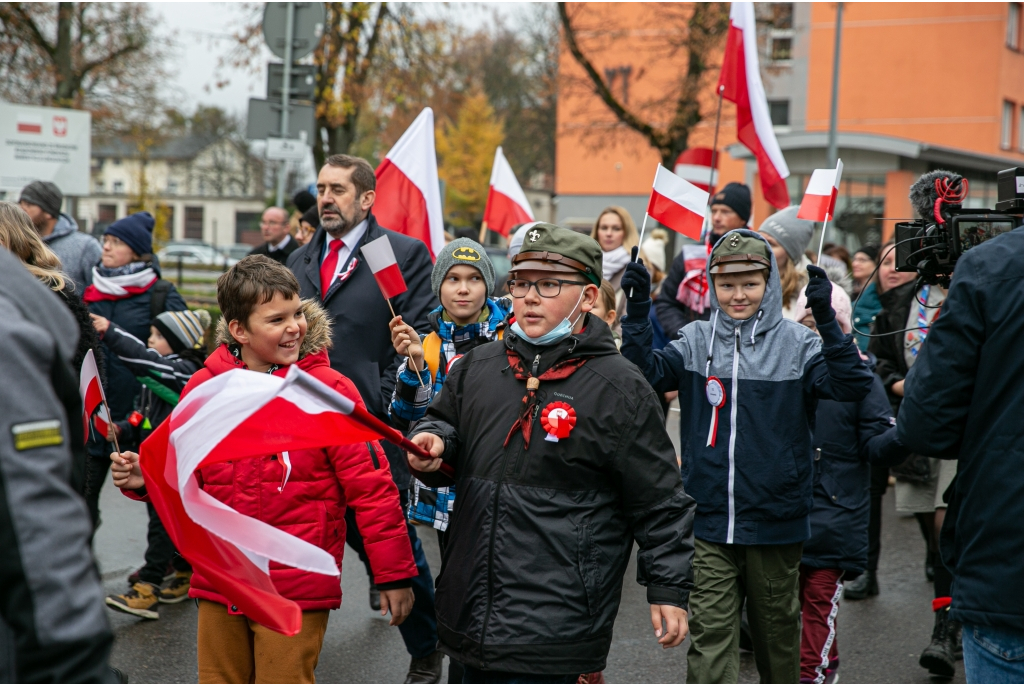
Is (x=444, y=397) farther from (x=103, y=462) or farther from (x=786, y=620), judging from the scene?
(x=103, y=462)

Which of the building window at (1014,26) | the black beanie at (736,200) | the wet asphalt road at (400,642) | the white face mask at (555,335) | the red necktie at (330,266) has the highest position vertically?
the building window at (1014,26)

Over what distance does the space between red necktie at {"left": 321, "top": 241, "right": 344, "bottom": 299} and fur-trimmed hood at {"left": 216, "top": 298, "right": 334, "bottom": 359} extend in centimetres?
163

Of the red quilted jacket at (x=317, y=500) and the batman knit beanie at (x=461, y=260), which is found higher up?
the batman knit beanie at (x=461, y=260)

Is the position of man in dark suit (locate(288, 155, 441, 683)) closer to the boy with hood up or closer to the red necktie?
the red necktie

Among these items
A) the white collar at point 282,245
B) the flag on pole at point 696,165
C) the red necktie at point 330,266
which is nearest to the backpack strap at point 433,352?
the red necktie at point 330,266

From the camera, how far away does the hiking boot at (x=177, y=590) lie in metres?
6.06

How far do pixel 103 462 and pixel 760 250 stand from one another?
3851 millimetres

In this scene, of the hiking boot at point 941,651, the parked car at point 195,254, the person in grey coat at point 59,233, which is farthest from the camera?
the parked car at point 195,254

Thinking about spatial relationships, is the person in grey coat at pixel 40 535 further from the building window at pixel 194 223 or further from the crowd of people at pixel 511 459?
the building window at pixel 194 223

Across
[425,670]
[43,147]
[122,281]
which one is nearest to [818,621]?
[425,670]

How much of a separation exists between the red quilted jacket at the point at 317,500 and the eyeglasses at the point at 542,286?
2.18ft

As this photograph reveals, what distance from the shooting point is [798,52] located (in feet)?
125

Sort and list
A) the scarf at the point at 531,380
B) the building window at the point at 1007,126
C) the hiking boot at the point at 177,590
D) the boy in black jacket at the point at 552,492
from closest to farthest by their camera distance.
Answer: the boy in black jacket at the point at 552,492, the scarf at the point at 531,380, the hiking boot at the point at 177,590, the building window at the point at 1007,126

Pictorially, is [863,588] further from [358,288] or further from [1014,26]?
[1014,26]
